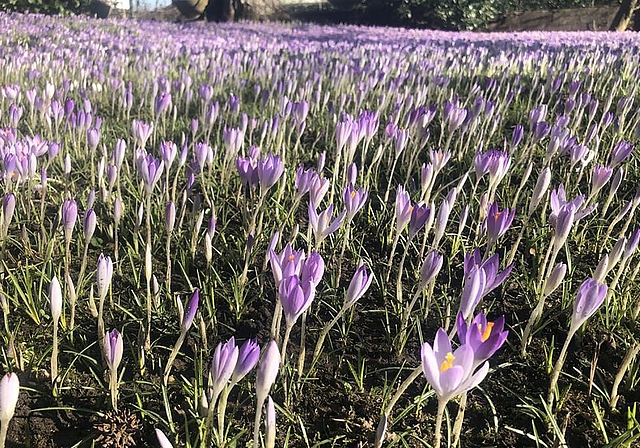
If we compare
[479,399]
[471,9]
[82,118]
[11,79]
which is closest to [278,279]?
[479,399]

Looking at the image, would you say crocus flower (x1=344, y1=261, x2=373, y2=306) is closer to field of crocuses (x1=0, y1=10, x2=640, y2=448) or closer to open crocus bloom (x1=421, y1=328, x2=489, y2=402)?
field of crocuses (x1=0, y1=10, x2=640, y2=448)

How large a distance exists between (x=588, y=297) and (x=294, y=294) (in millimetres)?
694

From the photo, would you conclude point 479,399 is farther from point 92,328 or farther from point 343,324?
point 92,328

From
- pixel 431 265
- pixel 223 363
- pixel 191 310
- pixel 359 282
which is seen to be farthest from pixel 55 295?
pixel 431 265

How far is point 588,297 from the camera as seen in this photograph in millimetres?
1220

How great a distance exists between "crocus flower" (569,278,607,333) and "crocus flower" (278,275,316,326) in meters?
0.65

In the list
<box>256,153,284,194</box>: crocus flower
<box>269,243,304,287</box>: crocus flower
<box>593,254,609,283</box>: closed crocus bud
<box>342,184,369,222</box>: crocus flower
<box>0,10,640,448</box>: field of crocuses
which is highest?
<box>256,153,284,194</box>: crocus flower

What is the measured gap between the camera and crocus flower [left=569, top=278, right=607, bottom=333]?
1202mm

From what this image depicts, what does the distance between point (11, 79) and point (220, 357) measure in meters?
4.60

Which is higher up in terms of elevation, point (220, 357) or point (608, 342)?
point (220, 357)

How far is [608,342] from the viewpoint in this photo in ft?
5.66

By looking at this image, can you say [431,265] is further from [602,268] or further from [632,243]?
[632,243]

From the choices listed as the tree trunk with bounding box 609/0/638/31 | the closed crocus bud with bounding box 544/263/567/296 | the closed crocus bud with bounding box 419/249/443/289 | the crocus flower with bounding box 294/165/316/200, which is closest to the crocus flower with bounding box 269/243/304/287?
the closed crocus bud with bounding box 419/249/443/289

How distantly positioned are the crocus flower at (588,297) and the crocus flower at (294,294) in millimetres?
647
